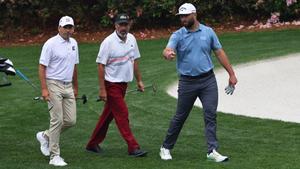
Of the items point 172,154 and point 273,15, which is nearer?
point 172,154

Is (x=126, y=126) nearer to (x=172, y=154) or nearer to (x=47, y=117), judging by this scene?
(x=172, y=154)

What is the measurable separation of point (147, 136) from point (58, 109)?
2.08m

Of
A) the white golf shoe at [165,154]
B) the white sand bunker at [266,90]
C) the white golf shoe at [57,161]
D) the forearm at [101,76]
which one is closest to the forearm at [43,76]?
the forearm at [101,76]

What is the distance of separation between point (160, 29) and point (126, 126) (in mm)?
14777

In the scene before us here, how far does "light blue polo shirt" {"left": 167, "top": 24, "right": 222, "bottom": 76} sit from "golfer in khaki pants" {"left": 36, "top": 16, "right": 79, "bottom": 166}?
119 cm

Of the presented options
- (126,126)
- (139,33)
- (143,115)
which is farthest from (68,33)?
(139,33)

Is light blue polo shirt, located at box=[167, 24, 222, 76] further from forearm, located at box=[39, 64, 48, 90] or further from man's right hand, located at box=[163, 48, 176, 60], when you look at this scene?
forearm, located at box=[39, 64, 48, 90]

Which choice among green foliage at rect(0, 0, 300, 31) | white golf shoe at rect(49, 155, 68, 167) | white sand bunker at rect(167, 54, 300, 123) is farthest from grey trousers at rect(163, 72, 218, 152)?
green foliage at rect(0, 0, 300, 31)

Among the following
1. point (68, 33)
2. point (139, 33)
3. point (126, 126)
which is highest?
point (68, 33)

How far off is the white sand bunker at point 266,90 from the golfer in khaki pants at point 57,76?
411cm

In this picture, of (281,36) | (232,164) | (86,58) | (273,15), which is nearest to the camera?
(232,164)

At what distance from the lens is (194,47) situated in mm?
8148

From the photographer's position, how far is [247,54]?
1748cm

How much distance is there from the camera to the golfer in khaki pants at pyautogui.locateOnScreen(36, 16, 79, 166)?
8273 millimetres
